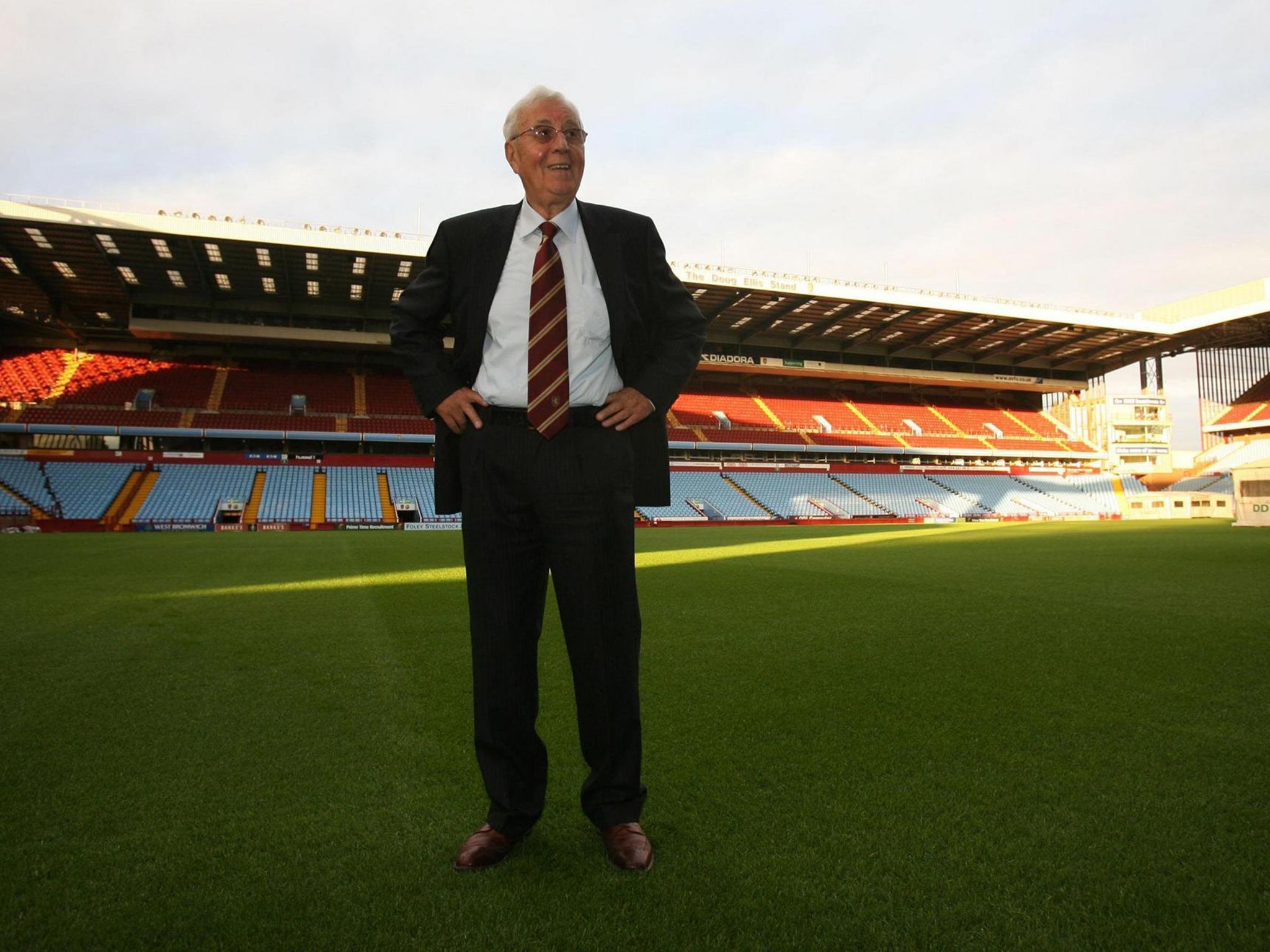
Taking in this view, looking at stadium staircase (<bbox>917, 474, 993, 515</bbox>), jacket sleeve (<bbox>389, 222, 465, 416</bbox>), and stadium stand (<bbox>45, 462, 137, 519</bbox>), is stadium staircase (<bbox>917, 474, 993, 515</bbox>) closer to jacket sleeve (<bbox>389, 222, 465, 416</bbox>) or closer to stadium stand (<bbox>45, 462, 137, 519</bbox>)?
stadium stand (<bbox>45, 462, 137, 519</bbox>)

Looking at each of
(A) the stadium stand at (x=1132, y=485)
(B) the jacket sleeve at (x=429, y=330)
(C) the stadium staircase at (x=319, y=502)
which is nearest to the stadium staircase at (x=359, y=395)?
(C) the stadium staircase at (x=319, y=502)

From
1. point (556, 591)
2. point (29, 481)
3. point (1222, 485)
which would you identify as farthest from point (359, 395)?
point (1222, 485)

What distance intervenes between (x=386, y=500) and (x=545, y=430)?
93.8ft

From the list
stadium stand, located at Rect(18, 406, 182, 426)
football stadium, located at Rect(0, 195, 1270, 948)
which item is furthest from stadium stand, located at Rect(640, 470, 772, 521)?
stadium stand, located at Rect(18, 406, 182, 426)

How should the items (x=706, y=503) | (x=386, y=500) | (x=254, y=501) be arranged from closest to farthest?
1. (x=254, y=501)
2. (x=386, y=500)
3. (x=706, y=503)

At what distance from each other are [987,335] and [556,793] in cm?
4229

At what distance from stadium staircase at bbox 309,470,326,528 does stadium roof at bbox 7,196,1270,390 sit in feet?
21.2

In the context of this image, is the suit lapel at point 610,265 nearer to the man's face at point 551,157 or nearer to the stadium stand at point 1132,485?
the man's face at point 551,157

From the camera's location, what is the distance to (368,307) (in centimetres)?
3297

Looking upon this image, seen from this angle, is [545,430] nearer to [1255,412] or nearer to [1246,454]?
[1246,454]

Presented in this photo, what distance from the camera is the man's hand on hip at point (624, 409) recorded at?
2.03 m

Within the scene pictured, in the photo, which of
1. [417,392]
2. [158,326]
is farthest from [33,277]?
[417,392]

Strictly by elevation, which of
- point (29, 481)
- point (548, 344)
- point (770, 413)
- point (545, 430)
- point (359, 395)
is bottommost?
point (29, 481)

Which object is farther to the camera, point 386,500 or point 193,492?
point 386,500
